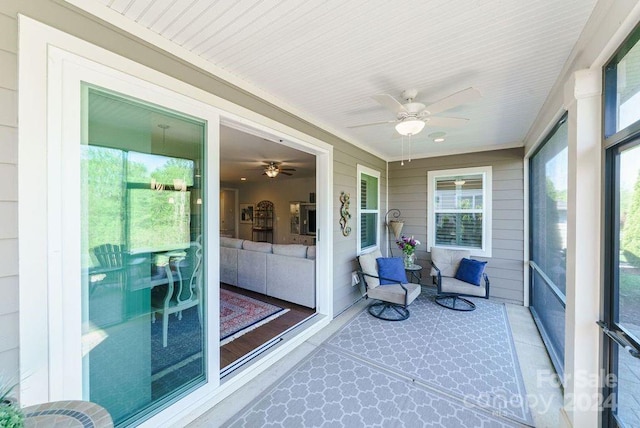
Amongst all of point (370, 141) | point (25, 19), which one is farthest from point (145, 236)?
point (370, 141)

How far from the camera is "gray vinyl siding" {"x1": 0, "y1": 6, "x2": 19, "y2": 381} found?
112 centimetres

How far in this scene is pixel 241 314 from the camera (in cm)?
346

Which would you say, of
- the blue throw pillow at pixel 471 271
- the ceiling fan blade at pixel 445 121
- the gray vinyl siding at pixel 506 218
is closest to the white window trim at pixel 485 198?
the gray vinyl siding at pixel 506 218

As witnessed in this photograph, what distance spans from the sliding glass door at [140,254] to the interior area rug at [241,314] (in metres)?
1.04

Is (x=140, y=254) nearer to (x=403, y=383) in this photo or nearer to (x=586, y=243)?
(x=403, y=383)

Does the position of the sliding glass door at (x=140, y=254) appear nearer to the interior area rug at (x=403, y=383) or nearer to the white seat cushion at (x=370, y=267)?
the interior area rug at (x=403, y=383)

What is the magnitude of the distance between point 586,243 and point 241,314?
356 centimetres

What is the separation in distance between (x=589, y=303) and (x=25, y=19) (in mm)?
3420

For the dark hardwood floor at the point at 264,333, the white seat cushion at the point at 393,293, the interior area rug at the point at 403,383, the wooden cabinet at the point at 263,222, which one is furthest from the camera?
the wooden cabinet at the point at 263,222

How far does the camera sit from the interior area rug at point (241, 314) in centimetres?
298

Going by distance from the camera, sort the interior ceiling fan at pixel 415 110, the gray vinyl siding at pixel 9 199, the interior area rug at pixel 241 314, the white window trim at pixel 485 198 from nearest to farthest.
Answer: the gray vinyl siding at pixel 9 199, the interior ceiling fan at pixel 415 110, the interior area rug at pixel 241 314, the white window trim at pixel 485 198

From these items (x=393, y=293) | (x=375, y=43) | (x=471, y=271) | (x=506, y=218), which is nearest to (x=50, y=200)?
(x=375, y=43)

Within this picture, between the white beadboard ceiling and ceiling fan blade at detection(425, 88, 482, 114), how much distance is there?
260 mm

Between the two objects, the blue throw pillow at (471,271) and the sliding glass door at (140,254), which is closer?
the sliding glass door at (140,254)
